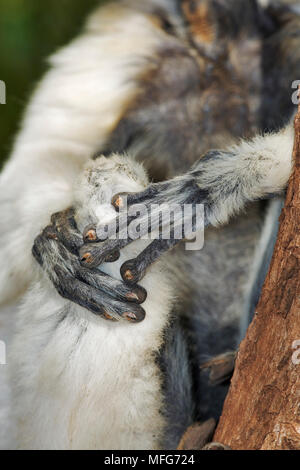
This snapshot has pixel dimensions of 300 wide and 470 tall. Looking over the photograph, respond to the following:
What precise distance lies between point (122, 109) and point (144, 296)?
64cm

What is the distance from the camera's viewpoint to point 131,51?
158 cm

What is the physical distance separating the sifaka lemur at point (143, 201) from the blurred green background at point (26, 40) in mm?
274

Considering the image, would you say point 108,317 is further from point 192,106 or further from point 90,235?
point 192,106

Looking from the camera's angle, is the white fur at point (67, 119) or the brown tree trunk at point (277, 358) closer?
the brown tree trunk at point (277, 358)

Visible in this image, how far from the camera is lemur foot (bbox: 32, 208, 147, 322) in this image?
1055 millimetres

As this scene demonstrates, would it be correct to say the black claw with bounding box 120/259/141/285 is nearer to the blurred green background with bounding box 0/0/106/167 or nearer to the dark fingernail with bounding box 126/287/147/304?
the dark fingernail with bounding box 126/287/147/304

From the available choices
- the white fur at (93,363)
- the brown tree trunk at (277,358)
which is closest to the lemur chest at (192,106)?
the white fur at (93,363)

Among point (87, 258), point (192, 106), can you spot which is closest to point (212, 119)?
point (192, 106)

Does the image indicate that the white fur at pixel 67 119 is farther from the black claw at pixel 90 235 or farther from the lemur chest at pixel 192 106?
the black claw at pixel 90 235

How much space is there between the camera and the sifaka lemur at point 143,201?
3.54 feet

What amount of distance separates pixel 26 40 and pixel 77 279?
3.87 ft

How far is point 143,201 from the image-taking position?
3.45ft

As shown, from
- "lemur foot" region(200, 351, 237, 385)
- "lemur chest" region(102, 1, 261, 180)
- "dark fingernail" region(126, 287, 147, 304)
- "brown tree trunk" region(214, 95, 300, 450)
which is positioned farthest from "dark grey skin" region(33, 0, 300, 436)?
"brown tree trunk" region(214, 95, 300, 450)

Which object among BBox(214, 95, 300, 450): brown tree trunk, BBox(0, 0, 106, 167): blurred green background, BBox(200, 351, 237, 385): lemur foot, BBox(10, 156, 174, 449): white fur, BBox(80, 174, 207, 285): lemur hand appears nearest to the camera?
BBox(214, 95, 300, 450): brown tree trunk
